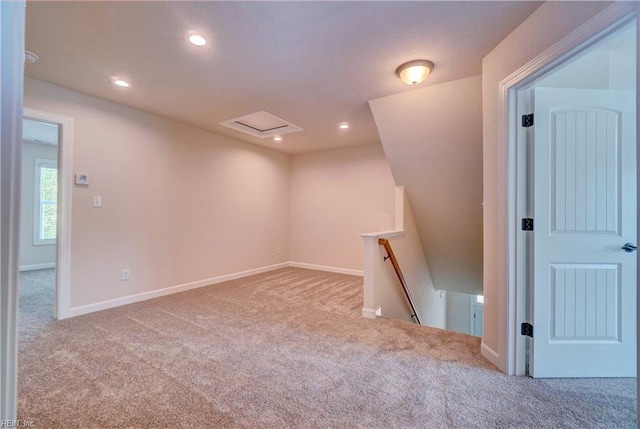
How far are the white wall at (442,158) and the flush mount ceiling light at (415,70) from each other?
442 mm

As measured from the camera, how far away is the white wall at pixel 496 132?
1.75m

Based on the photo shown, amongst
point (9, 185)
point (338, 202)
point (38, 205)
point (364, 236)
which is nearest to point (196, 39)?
point (9, 185)

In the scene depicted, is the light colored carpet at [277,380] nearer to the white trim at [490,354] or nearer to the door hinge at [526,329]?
the white trim at [490,354]

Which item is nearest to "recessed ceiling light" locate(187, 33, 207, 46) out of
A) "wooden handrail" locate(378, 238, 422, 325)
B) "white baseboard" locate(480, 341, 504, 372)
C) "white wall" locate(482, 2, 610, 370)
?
"white wall" locate(482, 2, 610, 370)

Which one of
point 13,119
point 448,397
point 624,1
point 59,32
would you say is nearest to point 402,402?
point 448,397

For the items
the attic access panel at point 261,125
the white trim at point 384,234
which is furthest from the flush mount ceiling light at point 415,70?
the attic access panel at point 261,125

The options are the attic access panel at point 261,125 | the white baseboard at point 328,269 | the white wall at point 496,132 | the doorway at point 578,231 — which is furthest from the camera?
the white baseboard at point 328,269

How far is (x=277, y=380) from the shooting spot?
1.88 m

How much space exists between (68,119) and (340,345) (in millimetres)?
3559

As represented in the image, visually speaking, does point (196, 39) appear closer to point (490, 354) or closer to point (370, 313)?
point (370, 313)

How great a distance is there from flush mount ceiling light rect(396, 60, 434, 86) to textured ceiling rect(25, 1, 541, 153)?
65 millimetres

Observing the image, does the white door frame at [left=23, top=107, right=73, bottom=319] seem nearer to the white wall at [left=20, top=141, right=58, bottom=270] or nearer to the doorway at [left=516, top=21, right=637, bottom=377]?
the white wall at [left=20, top=141, right=58, bottom=270]

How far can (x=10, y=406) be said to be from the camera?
0.51 metres

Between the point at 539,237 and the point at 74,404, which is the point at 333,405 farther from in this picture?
the point at 539,237
